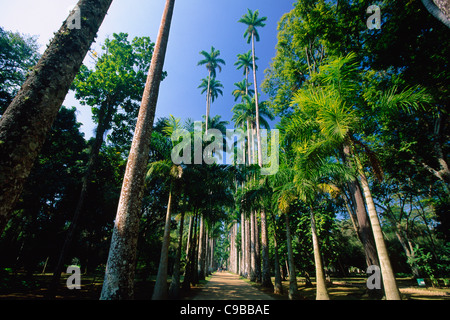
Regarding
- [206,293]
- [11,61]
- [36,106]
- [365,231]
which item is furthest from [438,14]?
[11,61]

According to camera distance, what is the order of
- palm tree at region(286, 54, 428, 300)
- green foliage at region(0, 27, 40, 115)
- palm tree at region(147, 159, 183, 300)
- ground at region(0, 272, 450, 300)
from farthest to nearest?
green foliage at region(0, 27, 40, 115), ground at region(0, 272, 450, 300), palm tree at region(147, 159, 183, 300), palm tree at region(286, 54, 428, 300)

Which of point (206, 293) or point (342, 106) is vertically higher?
point (342, 106)

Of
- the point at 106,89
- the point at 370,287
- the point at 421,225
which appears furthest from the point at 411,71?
the point at 421,225

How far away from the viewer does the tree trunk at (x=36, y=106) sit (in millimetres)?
1785

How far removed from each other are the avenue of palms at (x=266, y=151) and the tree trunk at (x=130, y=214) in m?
0.03

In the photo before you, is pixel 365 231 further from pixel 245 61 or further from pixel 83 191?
pixel 245 61

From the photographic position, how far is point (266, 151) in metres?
13.4

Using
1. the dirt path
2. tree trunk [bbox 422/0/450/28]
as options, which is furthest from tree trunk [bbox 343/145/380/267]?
tree trunk [bbox 422/0/450/28]

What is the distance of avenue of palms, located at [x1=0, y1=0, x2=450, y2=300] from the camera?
3.47 m

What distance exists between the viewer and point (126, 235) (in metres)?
3.85

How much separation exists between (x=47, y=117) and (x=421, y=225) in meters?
45.1

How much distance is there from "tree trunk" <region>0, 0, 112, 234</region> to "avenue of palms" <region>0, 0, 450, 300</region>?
0.01 metres

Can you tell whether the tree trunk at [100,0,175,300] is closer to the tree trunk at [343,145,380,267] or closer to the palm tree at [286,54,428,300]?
the palm tree at [286,54,428,300]

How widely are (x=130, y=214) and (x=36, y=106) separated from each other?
2.65 meters
